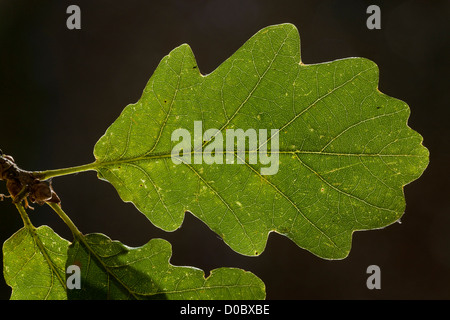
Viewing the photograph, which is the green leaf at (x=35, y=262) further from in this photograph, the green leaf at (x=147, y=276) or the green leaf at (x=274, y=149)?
the green leaf at (x=274, y=149)

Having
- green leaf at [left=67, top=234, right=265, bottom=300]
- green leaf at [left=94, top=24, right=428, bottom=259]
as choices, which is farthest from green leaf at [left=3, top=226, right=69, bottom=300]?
green leaf at [left=94, top=24, right=428, bottom=259]

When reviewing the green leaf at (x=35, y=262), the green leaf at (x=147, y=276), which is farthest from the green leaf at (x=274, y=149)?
the green leaf at (x=35, y=262)

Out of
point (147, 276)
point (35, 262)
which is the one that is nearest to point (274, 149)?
point (147, 276)

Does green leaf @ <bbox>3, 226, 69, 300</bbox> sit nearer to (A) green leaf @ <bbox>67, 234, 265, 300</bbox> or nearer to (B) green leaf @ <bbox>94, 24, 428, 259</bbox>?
(A) green leaf @ <bbox>67, 234, 265, 300</bbox>

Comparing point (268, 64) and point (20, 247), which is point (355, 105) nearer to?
point (268, 64)

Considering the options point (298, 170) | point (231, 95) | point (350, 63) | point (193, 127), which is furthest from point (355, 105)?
point (193, 127)
